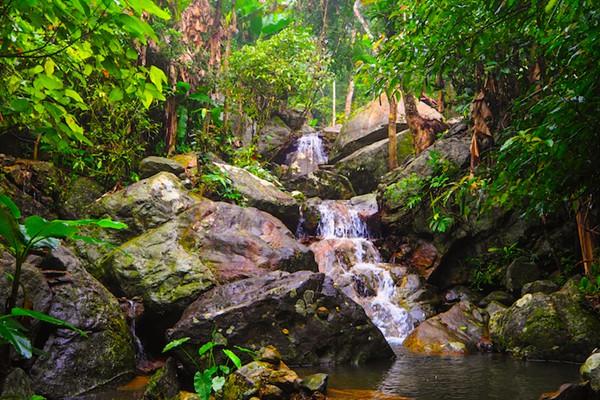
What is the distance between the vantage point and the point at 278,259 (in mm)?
7730

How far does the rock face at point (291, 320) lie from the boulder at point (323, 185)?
25.3 feet

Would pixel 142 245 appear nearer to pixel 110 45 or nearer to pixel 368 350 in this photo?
pixel 368 350

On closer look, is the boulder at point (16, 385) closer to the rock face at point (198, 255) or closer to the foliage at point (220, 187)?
the rock face at point (198, 255)

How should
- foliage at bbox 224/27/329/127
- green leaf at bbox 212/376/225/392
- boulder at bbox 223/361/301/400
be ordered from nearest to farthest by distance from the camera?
1. green leaf at bbox 212/376/225/392
2. boulder at bbox 223/361/301/400
3. foliage at bbox 224/27/329/127

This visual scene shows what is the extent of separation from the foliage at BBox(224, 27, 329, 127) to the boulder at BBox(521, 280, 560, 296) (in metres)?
7.81

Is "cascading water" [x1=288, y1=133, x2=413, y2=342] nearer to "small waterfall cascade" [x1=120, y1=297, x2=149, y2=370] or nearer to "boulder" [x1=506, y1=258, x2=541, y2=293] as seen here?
"boulder" [x1=506, y1=258, x2=541, y2=293]

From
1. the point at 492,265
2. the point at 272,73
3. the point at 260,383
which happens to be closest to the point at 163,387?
the point at 260,383

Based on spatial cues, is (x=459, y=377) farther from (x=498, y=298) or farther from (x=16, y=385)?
(x=16, y=385)

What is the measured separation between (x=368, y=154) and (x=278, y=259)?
313 inches

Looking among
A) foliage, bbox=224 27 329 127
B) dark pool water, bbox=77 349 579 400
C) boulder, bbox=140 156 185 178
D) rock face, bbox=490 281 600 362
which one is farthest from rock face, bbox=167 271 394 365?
foliage, bbox=224 27 329 127

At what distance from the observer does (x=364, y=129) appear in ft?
52.5

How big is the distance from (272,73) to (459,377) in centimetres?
945

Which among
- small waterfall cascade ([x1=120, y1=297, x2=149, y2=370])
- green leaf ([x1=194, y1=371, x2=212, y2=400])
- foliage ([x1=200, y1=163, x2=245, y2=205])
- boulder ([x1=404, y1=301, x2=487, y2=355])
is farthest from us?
foliage ([x1=200, y1=163, x2=245, y2=205])

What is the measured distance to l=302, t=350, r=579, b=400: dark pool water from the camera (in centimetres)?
471
